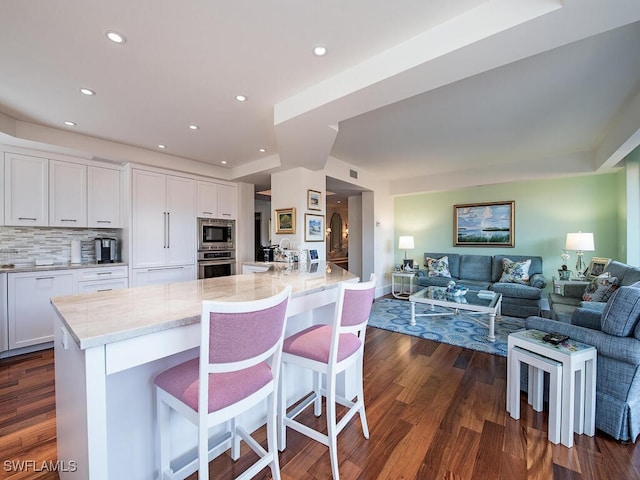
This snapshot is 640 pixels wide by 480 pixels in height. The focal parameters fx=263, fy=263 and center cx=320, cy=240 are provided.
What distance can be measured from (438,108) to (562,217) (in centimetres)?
362

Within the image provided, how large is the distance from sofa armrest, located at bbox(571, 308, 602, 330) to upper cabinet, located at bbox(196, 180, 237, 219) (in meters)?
4.65

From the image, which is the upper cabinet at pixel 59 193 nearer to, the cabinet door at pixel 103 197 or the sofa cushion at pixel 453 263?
the cabinet door at pixel 103 197

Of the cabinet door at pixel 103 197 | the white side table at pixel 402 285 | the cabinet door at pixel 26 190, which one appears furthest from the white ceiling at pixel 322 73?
the white side table at pixel 402 285

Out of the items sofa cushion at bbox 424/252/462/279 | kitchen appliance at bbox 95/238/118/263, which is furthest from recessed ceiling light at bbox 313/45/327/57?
A: sofa cushion at bbox 424/252/462/279

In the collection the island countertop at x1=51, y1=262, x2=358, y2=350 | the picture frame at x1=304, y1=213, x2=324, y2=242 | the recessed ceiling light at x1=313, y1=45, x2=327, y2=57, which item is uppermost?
the recessed ceiling light at x1=313, y1=45, x2=327, y2=57

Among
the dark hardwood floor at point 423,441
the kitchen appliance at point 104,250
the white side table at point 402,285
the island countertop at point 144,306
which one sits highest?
the kitchen appliance at point 104,250

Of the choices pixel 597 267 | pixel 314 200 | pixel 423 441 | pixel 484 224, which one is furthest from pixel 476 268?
pixel 423 441

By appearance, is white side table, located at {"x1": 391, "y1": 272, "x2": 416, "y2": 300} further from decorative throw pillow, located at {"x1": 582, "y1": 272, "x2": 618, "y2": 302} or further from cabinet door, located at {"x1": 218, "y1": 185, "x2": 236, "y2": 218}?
cabinet door, located at {"x1": 218, "y1": 185, "x2": 236, "y2": 218}

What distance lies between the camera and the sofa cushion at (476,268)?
16.1 ft

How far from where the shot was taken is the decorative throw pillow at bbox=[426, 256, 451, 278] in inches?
199

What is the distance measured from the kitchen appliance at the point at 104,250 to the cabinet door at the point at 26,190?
1.97ft

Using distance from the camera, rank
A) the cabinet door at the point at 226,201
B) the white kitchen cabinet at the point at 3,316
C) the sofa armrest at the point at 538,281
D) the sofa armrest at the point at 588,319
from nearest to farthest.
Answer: the sofa armrest at the point at 588,319, the white kitchen cabinet at the point at 3,316, the sofa armrest at the point at 538,281, the cabinet door at the point at 226,201

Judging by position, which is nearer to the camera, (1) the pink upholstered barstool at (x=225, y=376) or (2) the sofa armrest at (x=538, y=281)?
(1) the pink upholstered barstool at (x=225, y=376)

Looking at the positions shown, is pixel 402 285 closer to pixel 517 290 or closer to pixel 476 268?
pixel 476 268
